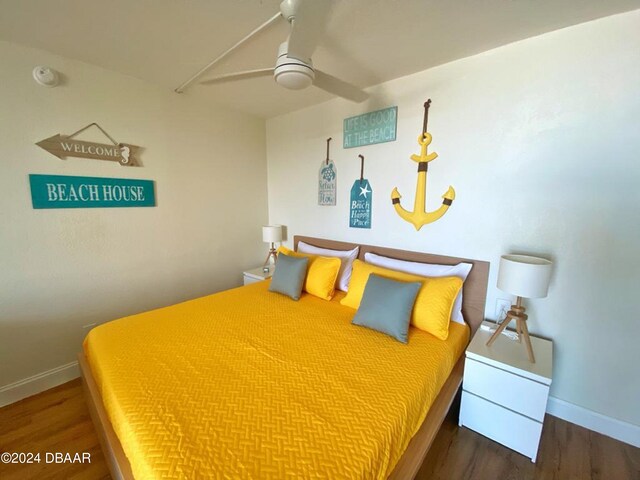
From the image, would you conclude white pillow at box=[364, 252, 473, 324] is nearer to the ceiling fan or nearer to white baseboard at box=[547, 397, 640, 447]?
white baseboard at box=[547, 397, 640, 447]

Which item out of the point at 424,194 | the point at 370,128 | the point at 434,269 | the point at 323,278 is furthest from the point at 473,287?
the point at 370,128

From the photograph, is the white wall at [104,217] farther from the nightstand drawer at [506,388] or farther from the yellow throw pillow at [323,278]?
the nightstand drawer at [506,388]

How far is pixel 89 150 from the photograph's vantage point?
201 centimetres

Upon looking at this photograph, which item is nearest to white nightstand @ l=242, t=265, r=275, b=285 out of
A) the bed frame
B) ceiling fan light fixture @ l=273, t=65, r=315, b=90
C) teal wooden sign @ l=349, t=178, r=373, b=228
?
the bed frame

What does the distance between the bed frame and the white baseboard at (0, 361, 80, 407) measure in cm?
58

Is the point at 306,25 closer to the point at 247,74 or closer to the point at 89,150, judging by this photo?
the point at 247,74

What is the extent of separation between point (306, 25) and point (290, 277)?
5.63ft

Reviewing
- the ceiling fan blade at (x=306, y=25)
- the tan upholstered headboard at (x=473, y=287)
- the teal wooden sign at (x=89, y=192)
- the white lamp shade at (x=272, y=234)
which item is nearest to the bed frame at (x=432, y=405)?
the tan upholstered headboard at (x=473, y=287)

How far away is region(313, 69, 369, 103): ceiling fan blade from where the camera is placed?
140cm

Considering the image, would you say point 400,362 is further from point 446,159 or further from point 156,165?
point 156,165

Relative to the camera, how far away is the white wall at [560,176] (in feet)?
4.71

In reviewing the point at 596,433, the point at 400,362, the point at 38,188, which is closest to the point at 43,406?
the point at 38,188

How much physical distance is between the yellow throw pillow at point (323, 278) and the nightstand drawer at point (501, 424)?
3.81ft

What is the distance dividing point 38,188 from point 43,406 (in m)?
1.54
